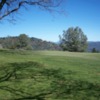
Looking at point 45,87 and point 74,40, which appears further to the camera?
point 74,40

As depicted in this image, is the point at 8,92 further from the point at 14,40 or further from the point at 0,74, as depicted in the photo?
the point at 14,40

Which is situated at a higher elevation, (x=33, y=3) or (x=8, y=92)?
(x=33, y=3)

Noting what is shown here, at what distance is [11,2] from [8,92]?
11.5 meters

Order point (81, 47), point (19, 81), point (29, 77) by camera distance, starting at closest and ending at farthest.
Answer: point (19, 81) → point (29, 77) → point (81, 47)

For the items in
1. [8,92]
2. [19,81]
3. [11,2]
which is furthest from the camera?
[11,2]

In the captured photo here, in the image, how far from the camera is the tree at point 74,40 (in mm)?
84562

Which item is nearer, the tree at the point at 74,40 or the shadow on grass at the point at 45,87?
the shadow on grass at the point at 45,87

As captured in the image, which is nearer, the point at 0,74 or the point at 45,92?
the point at 45,92

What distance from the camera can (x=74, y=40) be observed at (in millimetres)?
85500

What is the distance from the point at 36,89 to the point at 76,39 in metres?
78.0

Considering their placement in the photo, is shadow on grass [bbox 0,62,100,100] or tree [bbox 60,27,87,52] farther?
tree [bbox 60,27,87,52]

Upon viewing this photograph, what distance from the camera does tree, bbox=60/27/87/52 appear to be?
277 ft

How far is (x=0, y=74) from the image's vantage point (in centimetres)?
1155

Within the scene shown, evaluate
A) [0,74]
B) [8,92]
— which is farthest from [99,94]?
[0,74]
